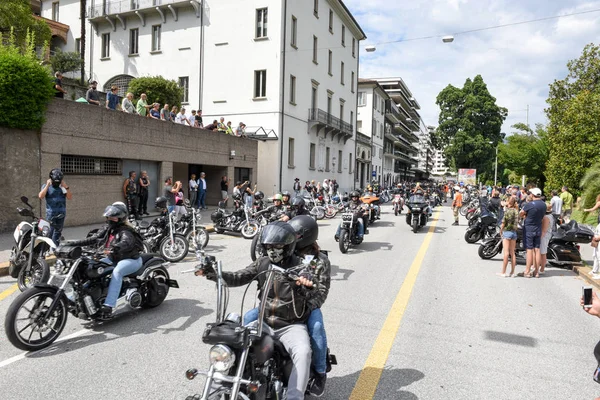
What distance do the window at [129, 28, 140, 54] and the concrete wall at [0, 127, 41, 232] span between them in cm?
2231

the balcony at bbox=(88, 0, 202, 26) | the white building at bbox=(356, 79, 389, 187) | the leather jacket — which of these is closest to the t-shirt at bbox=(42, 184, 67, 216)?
the leather jacket

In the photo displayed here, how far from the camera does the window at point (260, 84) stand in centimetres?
2730

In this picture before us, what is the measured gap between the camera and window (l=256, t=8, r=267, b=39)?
1066 inches

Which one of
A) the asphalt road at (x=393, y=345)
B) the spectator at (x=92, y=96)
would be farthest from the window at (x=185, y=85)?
the asphalt road at (x=393, y=345)

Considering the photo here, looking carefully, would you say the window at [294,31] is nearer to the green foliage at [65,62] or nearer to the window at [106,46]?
the window at [106,46]

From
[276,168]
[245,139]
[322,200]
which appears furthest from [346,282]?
Result: [276,168]

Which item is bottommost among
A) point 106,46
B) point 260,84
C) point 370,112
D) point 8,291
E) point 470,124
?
point 8,291

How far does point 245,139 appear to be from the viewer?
21953 mm

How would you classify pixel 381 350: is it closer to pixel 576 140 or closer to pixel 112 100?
pixel 112 100

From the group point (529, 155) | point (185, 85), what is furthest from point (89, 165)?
point (529, 155)

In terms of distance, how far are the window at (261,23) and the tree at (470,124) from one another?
105 feet

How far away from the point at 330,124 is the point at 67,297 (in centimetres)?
3018

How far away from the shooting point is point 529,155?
41.4 meters

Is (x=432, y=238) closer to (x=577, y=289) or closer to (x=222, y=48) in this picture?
(x=577, y=289)
